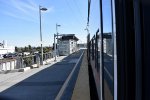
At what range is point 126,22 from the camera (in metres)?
1.55

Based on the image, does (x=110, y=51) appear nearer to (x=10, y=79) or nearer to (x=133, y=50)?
(x=133, y=50)

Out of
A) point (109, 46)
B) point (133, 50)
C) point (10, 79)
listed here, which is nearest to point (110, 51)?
point (109, 46)

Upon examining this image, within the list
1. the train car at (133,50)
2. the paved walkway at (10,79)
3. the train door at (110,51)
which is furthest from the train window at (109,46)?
the paved walkway at (10,79)

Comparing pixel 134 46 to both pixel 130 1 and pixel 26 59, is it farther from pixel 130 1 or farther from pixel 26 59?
pixel 26 59

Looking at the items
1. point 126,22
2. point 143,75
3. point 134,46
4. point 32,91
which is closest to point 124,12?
point 126,22

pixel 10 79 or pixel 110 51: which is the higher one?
pixel 110 51

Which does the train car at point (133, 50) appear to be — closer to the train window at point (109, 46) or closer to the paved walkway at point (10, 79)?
the train window at point (109, 46)

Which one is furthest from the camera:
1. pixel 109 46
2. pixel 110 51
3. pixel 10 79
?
pixel 10 79

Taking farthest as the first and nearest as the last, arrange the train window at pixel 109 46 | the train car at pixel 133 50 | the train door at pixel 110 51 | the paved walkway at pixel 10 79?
the paved walkway at pixel 10 79, the train window at pixel 109 46, the train door at pixel 110 51, the train car at pixel 133 50

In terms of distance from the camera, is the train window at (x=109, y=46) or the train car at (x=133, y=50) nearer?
the train car at (x=133, y=50)

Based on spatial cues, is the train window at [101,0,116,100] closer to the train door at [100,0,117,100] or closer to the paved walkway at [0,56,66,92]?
the train door at [100,0,117,100]

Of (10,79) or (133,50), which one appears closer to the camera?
(133,50)

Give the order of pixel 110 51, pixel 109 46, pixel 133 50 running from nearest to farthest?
pixel 133 50
pixel 110 51
pixel 109 46

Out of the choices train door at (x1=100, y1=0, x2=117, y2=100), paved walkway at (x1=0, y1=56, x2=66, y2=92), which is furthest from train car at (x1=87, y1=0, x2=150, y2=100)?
paved walkway at (x1=0, y1=56, x2=66, y2=92)
